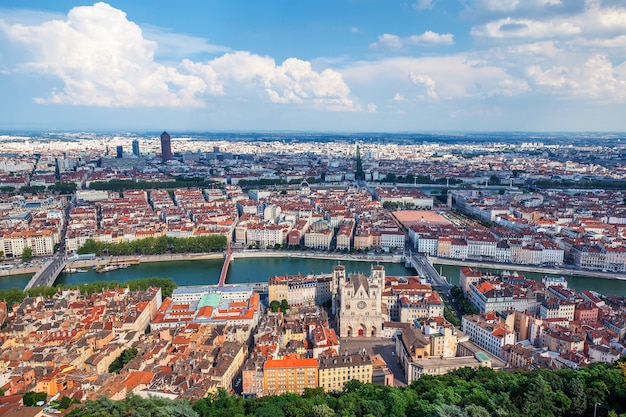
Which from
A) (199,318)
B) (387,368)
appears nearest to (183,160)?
(199,318)

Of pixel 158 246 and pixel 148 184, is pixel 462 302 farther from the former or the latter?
pixel 148 184

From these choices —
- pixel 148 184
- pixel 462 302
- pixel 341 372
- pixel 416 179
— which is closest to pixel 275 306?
pixel 341 372

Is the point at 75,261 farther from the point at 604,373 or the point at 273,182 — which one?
the point at 273,182

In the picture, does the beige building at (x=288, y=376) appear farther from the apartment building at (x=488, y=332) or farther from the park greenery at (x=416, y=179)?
the park greenery at (x=416, y=179)

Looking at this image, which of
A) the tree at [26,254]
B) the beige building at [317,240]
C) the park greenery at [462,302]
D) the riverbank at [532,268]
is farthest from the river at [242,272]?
the park greenery at [462,302]

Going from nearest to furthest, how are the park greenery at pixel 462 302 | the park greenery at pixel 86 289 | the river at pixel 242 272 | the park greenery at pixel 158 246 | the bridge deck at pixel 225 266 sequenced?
1. the park greenery at pixel 462 302
2. the park greenery at pixel 86 289
3. the bridge deck at pixel 225 266
4. the river at pixel 242 272
5. the park greenery at pixel 158 246

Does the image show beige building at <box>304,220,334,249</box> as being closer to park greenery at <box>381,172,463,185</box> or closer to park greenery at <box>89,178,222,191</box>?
park greenery at <box>89,178,222,191</box>
